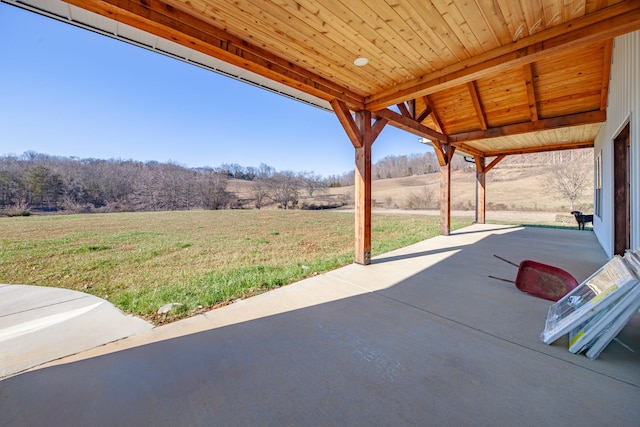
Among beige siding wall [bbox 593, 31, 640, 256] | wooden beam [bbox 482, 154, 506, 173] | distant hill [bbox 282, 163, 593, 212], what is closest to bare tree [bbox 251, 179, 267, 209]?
distant hill [bbox 282, 163, 593, 212]

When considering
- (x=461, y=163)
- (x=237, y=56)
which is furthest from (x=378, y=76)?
(x=461, y=163)

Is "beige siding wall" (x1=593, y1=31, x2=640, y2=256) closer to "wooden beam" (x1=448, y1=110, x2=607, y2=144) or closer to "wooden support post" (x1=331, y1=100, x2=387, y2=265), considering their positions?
"wooden beam" (x1=448, y1=110, x2=607, y2=144)

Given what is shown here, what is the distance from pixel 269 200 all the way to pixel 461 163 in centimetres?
2937

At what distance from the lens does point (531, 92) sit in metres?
4.47

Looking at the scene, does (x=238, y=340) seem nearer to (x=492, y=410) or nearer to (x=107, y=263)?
(x=492, y=410)

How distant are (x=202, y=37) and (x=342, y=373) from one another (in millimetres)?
2971

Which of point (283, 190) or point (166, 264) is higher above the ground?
point (283, 190)

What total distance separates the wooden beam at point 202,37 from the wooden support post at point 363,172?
0.96 m

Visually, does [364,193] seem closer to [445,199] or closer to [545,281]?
[545,281]

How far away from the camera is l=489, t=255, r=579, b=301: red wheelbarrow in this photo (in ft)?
8.41

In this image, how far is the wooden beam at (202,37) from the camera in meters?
1.88

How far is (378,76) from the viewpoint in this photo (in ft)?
10.9

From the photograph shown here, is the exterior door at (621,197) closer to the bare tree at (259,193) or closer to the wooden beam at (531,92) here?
the wooden beam at (531,92)

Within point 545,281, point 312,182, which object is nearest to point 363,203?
point 545,281
